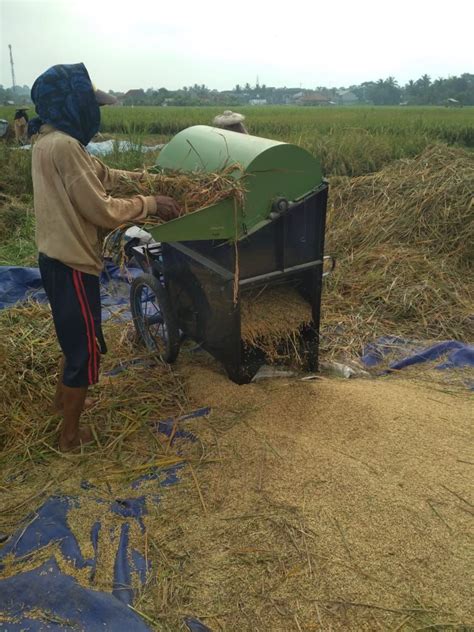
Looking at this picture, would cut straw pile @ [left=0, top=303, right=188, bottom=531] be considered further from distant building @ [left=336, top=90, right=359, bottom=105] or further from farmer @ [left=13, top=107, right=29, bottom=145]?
distant building @ [left=336, top=90, right=359, bottom=105]

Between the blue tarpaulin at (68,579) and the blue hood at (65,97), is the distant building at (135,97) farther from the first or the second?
the blue tarpaulin at (68,579)

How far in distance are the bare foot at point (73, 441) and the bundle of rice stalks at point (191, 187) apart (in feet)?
4.20

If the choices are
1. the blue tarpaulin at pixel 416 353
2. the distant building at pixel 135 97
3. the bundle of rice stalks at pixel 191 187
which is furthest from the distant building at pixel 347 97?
the bundle of rice stalks at pixel 191 187

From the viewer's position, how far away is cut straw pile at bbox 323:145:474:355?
4246mm

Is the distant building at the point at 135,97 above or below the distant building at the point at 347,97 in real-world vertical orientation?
below

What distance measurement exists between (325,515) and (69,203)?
5.66ft

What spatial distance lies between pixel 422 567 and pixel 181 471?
1.13 meters

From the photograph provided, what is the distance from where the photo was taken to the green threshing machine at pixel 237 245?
2629mm

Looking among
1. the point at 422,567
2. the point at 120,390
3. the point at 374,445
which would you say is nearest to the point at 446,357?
the point at 374,445

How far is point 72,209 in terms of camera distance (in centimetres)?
226

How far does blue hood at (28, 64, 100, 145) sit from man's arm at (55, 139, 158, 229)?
0.12 metres

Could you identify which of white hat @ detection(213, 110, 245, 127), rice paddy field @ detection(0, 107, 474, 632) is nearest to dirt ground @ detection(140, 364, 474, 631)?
rice paddy field @ detection(0, 107, 474, 632)

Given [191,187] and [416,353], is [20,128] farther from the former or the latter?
[416,353]

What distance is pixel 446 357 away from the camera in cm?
366
